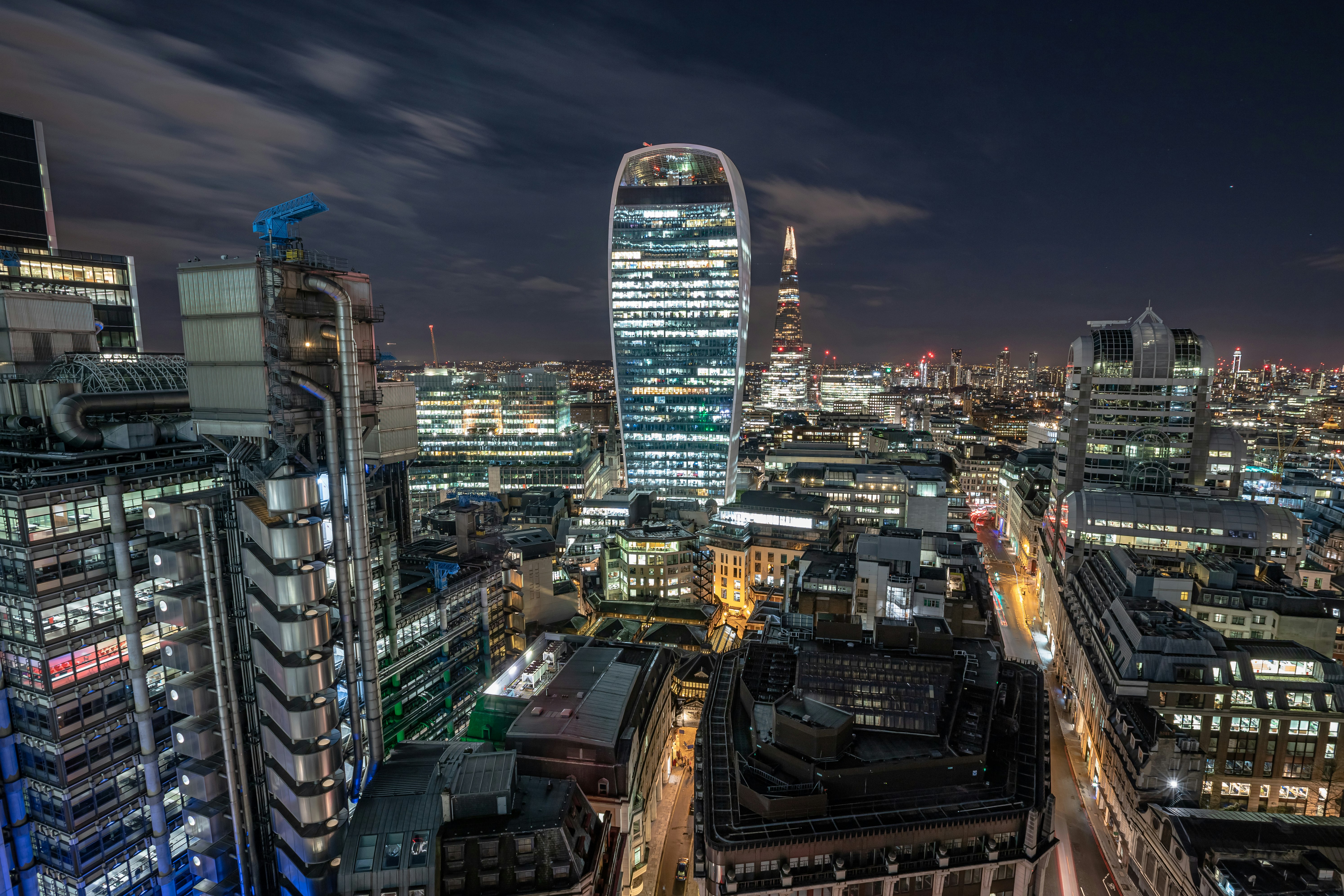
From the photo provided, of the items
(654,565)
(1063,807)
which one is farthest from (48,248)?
(1063,807)

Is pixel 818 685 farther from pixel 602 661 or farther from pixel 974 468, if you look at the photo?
pixel 974 468

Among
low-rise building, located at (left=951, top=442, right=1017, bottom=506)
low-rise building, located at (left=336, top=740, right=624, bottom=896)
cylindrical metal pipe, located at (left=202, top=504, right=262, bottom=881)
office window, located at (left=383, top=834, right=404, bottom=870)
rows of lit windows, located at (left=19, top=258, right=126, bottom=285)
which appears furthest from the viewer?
low-rise building, located at (left=951, top=442, right=1017, bottom=506)

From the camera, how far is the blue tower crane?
3447cm

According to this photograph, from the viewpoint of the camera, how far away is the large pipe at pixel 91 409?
40500mm

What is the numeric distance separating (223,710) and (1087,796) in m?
72.1

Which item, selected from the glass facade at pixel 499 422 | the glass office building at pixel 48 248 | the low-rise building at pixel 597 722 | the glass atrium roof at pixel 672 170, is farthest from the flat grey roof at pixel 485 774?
the glass atrium roof at pixel 672 170

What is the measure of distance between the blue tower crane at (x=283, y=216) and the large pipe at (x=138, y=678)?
1880 centimetres

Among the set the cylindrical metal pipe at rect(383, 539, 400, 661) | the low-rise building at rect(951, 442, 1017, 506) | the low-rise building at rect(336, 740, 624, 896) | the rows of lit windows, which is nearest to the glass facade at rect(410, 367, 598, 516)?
Result: the low-rise building at rect(951, 442, 1017, 506)

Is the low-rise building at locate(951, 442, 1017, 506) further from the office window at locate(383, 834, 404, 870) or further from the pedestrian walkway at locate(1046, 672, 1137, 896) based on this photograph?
the office window at locate(383, 834, 404, 870)

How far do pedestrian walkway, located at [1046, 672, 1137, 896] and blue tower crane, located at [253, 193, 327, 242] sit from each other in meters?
72.7

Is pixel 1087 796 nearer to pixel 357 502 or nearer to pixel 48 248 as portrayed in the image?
pixel 357 502

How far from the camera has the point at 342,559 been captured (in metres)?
37.3

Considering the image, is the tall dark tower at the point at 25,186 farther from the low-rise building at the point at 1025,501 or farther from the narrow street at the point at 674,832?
the low-rise building at the point at 1025,501

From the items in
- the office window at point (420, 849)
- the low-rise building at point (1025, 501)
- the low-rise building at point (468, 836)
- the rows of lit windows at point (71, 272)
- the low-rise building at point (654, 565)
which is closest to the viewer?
the low-rise building at point (468, 836)
